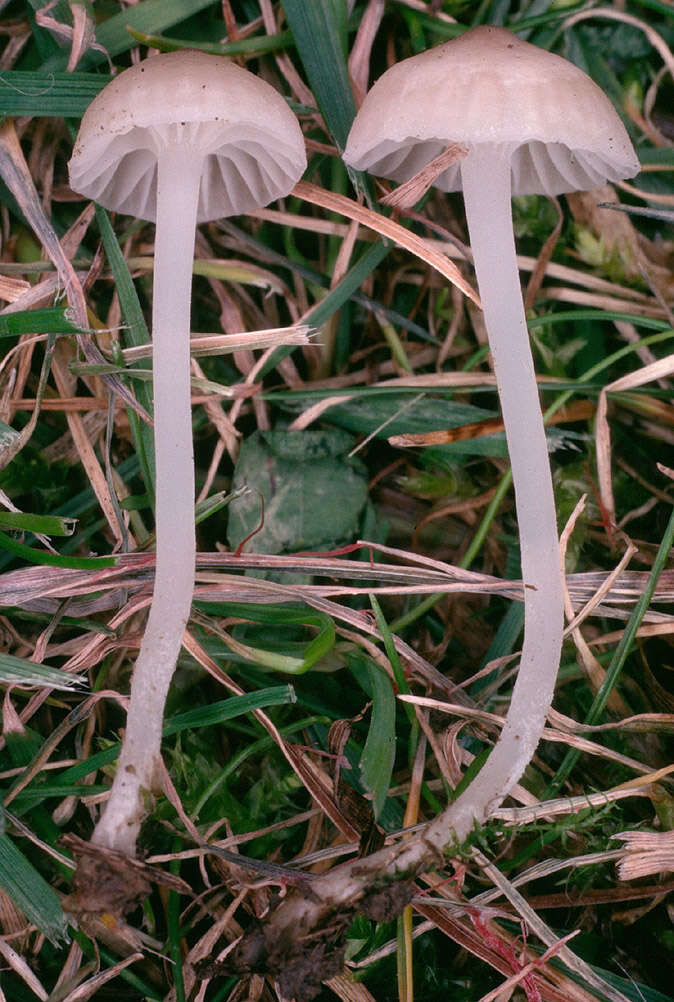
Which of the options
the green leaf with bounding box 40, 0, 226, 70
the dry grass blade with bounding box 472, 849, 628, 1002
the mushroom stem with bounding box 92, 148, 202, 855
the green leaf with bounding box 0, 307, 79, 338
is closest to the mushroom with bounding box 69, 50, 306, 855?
the mushroom stem with bounding box 92, 148, 202, 855

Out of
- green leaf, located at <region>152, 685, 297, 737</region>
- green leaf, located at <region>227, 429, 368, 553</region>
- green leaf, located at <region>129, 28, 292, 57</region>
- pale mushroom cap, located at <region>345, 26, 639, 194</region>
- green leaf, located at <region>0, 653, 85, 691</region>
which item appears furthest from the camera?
green leaf, located at <region>227, 429, 368, 553</region>

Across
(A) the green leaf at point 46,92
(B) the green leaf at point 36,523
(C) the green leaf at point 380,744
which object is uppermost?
(A) the green leaf at point 46,92

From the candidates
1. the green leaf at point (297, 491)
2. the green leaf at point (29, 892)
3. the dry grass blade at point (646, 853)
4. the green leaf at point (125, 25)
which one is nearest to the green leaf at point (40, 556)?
the green leaf at point (297, 491)

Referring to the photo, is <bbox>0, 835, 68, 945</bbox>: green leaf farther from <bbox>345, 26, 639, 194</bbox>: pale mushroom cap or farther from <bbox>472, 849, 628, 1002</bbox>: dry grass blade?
<bbox>345, 26, 639, 194</bbox>: pale mushroom cap

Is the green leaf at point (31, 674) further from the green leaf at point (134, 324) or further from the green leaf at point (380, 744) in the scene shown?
the green leaf at point (380, 744)

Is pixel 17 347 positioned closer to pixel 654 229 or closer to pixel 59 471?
pixel 59 471

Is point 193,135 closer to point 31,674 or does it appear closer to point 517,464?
point 517,464
